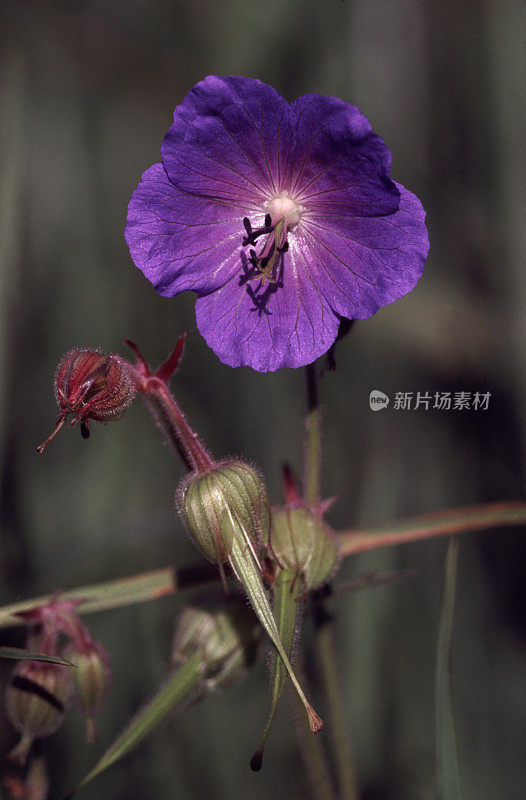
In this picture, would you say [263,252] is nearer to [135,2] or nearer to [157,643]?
[157,643]

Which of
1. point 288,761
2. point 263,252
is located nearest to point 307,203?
point 263,252

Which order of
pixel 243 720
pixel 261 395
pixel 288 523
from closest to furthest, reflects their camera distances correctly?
pixel 288 523
pixel 243 720
pixel 261 395

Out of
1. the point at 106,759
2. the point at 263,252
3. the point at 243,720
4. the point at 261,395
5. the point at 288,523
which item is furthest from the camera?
the point at 261,395

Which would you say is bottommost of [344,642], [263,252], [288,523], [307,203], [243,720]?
[243,720]

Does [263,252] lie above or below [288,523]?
above

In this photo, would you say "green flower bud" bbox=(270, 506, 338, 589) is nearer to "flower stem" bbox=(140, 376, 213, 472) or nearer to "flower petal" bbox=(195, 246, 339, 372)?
"flower stem" bbox=(140, 376, 213, 472)

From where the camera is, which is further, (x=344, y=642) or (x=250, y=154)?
(x=344, y=642)

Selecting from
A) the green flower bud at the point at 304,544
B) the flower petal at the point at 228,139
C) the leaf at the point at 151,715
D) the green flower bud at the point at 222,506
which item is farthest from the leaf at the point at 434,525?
the flower petal at the point at 228,139
